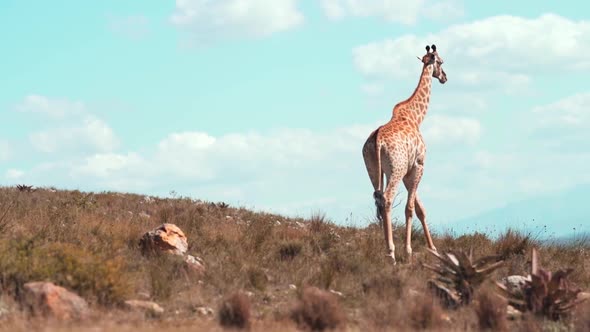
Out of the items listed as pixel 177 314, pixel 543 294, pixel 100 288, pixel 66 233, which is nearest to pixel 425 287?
pixel 543 294

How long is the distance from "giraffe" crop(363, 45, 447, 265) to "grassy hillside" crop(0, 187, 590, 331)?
81cm

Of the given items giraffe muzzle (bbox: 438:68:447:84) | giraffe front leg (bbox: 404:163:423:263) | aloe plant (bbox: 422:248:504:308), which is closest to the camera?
aloe plant (bbox: 422:248:504:308)

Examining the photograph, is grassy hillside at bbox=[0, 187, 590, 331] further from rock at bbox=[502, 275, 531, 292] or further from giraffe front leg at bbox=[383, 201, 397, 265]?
rock at bbox=[502, 275, 531, 292]

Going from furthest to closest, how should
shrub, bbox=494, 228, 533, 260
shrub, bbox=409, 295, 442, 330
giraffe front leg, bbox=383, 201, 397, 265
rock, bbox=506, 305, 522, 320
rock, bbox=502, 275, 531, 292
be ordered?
shrub, bbox=494, 228, 533, 260 → giraffe front leg, bbox=383, 201, 397, 265 → rock, bbox=502, 275, 531, 292 → rock, bbox=506, 305, 522, 320 → shrub, bbox=409, 295, 442, 330

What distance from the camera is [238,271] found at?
474 inches

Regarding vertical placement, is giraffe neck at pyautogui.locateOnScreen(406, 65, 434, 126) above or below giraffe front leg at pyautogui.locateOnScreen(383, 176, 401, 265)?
above

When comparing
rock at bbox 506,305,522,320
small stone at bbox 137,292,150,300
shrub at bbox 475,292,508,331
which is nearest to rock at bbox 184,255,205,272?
small stone at bbox 137,292,150,300

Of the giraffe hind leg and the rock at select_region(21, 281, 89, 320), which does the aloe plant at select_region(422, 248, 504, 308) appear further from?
the rock at select_region(21, 281, 89, 320)

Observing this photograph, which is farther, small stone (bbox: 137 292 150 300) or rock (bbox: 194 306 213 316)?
small stone (bbox: 137 292 150 300)

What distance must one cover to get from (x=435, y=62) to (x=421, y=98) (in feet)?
3.71

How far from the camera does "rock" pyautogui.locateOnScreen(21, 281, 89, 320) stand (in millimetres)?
8844

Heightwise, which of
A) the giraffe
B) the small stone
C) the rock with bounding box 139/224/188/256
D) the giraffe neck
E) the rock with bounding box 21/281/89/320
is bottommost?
the rock with bounding box 21/281/89/320

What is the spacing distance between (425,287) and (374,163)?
332cm

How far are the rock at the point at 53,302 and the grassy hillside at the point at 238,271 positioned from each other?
0.59 ft
